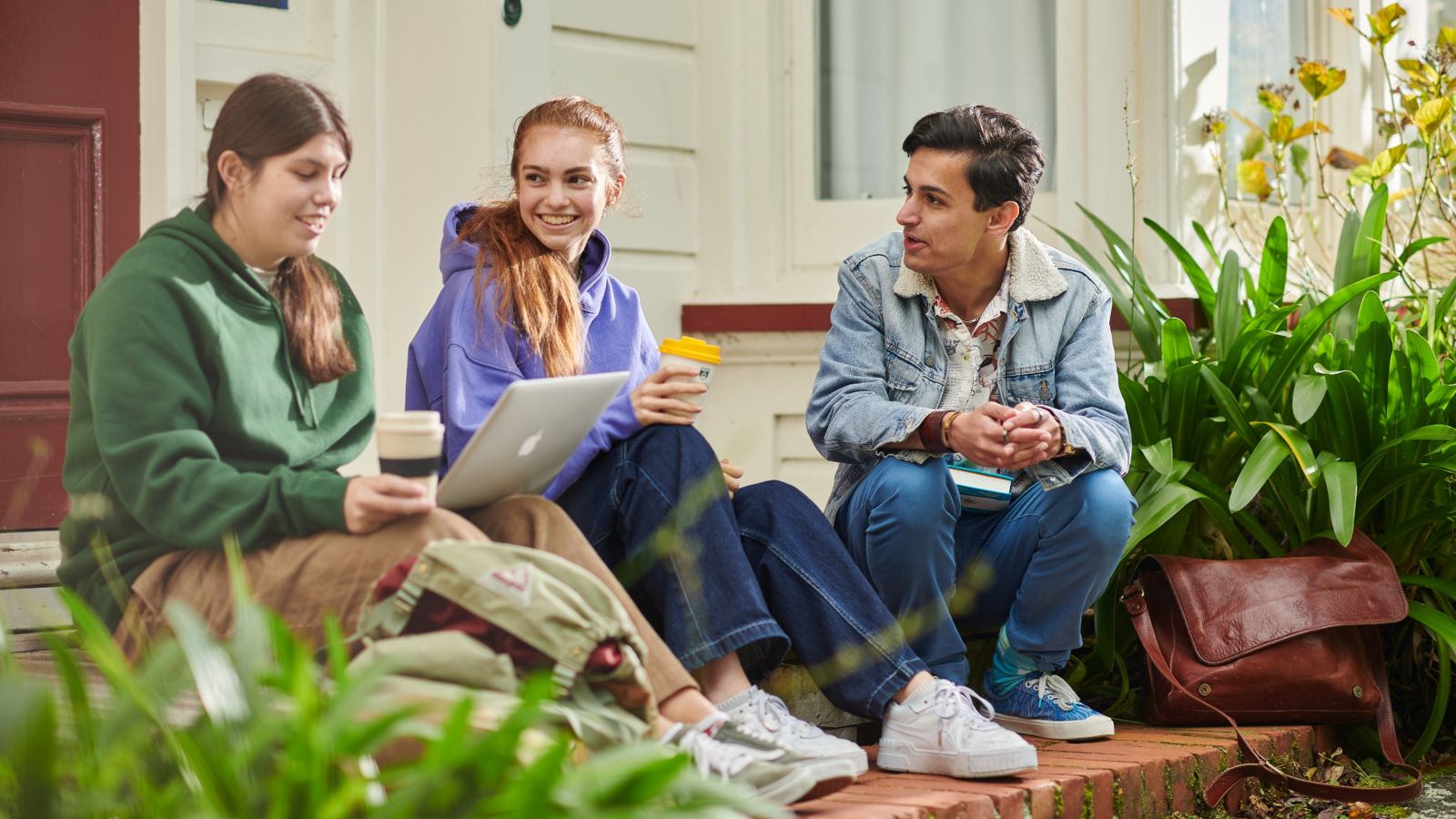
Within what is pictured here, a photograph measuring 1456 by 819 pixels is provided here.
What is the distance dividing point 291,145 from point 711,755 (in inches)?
36.4

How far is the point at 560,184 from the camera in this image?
8.17 feet

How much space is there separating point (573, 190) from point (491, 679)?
0.97m

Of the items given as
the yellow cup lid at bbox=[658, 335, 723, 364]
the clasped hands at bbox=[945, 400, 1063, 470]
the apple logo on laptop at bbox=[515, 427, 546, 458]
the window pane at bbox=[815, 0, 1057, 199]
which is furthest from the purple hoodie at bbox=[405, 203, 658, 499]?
the window pane at bbox=[815, 0, 1057, 199]

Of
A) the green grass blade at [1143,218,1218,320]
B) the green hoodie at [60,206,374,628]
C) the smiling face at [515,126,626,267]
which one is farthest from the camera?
the green grass blade at [1143,218,1218,320]

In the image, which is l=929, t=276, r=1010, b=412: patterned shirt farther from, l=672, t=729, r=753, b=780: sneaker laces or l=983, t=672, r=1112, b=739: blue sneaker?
l=672, t=729, r=753, b=780: sneaker laces

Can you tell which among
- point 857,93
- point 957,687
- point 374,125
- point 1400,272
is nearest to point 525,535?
point 957,687

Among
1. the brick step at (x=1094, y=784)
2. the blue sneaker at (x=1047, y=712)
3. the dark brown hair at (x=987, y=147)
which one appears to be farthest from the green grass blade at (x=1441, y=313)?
the blue sneaker at (x=1047, y=712)

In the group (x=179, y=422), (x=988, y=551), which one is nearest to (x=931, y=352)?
(x=988, y=551)

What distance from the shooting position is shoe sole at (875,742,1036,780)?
233cm

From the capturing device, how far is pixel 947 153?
2.77 meters

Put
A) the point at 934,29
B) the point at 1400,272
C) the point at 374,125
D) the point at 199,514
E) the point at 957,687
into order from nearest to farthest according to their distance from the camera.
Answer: the point at 199,514 → the point at 957,687 → the point at 1400,272 → the point at 374,125 → the point at 934,29

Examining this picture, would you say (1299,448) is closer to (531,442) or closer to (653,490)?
(653,490)

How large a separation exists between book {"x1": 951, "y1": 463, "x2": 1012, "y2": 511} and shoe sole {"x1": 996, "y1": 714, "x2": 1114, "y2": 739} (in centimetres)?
39

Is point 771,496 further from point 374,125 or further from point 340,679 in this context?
point 374,125
